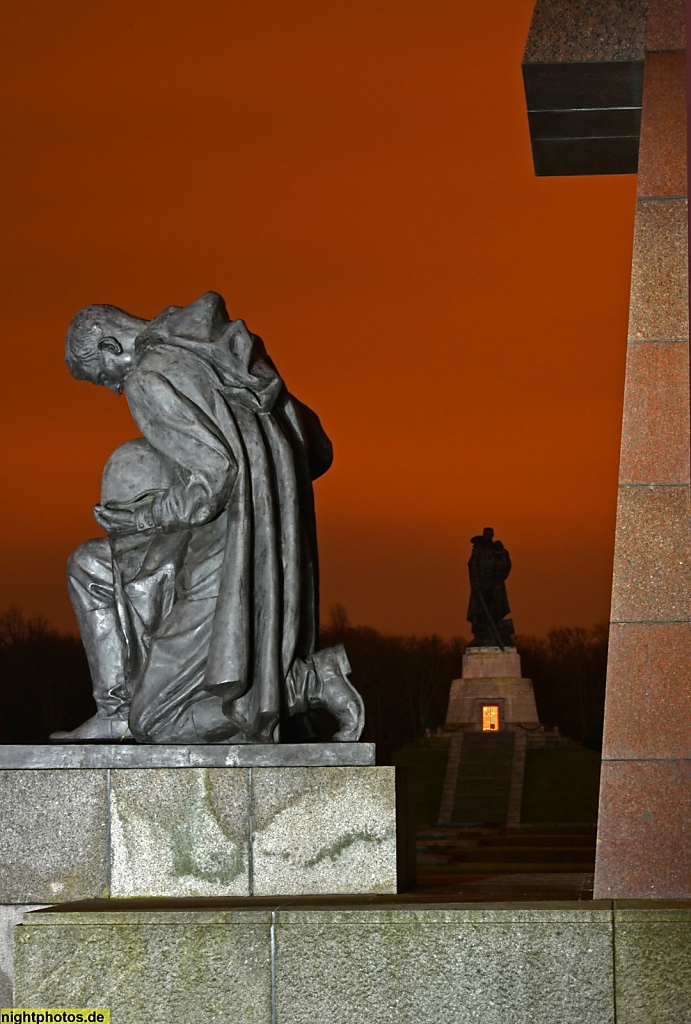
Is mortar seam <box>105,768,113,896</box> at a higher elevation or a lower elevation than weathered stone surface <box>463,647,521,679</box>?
higher

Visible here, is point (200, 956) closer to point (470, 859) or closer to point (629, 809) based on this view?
point (629, 809)

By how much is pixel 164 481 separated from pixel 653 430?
2450 millimetres

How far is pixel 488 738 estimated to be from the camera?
39.4 metres

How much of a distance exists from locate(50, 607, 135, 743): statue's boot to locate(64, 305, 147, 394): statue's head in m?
1.31

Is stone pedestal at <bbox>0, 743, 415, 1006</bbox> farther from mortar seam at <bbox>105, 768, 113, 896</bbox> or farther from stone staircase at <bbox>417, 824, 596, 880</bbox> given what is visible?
stone staircase at <bbox>417, 824, 596, 880</bbox>

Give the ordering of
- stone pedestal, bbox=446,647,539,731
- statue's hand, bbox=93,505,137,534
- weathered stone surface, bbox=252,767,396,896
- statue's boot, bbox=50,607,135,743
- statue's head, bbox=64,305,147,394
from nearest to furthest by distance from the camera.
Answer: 1. weathered stone surface, bbox=252,767,396,896
2. statue's boot, bbox=50,607,135,743
3. statue's hand, bbox=93,505,137,534
4. statue's head, bbox=64,305,147,394
5. stone pedestal, bbox=446,647,539,731

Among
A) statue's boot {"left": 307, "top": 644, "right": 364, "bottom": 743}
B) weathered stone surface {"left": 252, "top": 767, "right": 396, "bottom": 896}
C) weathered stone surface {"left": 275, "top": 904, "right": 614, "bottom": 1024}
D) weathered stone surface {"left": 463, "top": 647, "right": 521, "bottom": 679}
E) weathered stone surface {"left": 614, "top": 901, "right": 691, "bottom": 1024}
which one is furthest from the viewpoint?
weathered stone surface {"left": 463, "top": 647, "right": 521, "bottom": 679}

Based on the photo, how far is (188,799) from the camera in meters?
6.61

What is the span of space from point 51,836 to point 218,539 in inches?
63.1

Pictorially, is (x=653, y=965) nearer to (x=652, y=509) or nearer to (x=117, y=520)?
(x=652, y=509)

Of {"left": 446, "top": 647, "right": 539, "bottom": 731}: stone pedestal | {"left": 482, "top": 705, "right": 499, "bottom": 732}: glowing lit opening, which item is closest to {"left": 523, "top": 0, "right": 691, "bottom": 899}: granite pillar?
{"left": 446, "top": 647, "right": 539, "bottom": 731}: stone pedestal

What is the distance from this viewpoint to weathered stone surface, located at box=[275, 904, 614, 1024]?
582cm

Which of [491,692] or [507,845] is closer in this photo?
[507,845]

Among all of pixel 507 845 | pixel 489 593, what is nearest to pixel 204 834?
pixel 507 845
